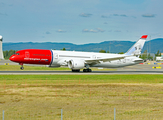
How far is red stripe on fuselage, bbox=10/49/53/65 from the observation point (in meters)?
51.9

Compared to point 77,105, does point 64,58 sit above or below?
above

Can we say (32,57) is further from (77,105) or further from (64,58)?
(77,105)

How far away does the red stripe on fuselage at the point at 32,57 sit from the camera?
5191 cm

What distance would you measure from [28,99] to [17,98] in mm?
1302

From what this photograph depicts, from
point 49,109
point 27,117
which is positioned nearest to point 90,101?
point 49,109

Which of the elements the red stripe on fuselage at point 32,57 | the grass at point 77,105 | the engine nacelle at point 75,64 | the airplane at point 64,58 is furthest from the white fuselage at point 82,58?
the grass at point 77,105

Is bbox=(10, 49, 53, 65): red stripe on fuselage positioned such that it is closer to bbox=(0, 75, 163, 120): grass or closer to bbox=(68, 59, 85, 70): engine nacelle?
bbox=(68, 59, 85, 70): engine nacelle

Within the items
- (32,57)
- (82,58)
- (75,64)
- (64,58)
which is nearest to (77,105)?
(75,64)

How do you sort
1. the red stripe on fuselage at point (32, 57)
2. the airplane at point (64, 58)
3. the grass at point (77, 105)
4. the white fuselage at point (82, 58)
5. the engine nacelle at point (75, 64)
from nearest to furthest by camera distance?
the grass at point (77, 105) < the red stripe on fuselage at point (32, 57) < the airplane at point (64, 58) < the engine nacelle at point (75, 64) < the white fuselage at point (82, 58)

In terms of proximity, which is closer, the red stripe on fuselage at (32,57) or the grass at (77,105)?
the grass at (77,105)

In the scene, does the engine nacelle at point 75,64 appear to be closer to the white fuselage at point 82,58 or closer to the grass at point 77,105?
the white fuselage at point 82,58

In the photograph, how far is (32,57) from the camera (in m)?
51.9

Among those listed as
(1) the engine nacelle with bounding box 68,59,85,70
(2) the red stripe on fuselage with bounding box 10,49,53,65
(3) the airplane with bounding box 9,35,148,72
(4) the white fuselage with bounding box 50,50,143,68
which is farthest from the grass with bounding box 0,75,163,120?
(4) the white fuselage with bounding box 50,50,143,68

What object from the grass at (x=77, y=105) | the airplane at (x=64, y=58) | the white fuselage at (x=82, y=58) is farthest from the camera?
the white fuselage at (x=82, y=58)
